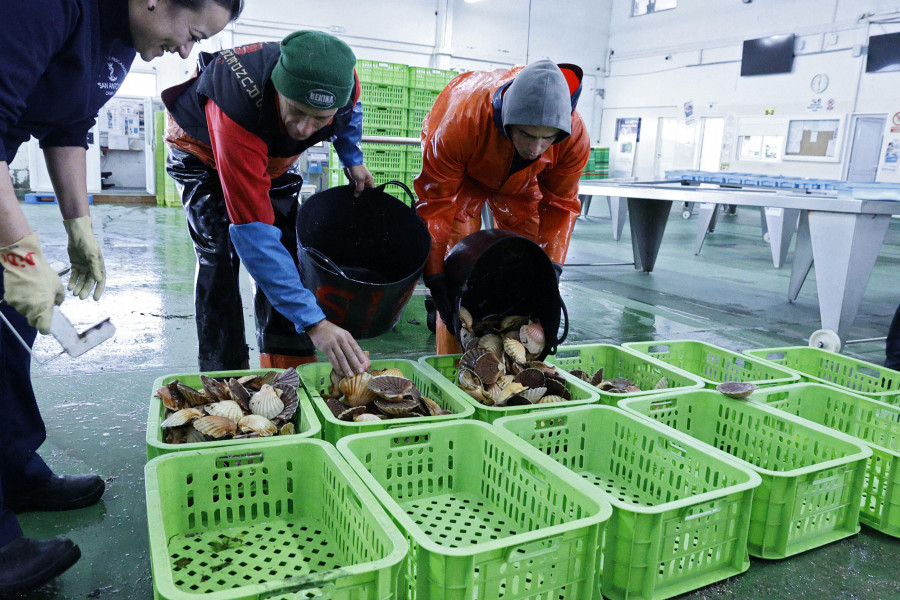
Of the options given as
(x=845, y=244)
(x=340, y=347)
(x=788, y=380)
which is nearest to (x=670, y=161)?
(x=845, y=244)

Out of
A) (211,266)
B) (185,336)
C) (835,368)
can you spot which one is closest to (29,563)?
(211,266)

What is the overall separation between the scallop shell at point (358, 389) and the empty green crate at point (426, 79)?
184 inches

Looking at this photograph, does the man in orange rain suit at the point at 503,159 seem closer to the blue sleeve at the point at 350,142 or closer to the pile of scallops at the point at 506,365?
the pile of scallops at the point at 506,365

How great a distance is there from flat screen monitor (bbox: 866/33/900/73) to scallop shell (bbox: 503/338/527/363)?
10428 mm

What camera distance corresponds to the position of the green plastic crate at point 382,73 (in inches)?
214

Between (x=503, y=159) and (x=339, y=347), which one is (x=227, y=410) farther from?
(x=503, y=159)

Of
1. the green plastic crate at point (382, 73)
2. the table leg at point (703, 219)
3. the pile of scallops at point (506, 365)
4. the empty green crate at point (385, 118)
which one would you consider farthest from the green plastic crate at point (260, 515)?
the table leg at point (703, 219)

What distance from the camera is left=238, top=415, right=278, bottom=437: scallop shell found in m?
1.49

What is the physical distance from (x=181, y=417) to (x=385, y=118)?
4.75 metres

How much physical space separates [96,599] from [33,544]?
163 millimetres

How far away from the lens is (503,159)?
7.25ft

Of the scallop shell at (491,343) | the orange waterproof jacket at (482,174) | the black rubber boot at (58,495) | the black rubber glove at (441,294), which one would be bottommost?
the black rubber boot at (58,495)

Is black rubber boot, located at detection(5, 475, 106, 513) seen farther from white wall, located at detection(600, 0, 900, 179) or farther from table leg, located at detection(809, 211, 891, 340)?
white wall, located at detection(600, 0, 900, 179)

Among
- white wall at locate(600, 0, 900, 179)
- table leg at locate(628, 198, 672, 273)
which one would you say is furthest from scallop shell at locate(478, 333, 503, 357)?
white wall at locate(600, 0, 900, 179)
